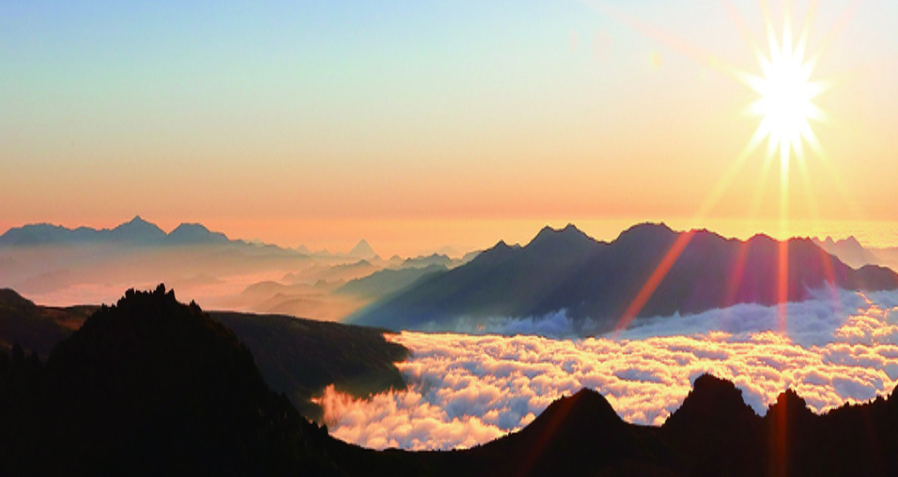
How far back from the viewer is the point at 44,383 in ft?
194

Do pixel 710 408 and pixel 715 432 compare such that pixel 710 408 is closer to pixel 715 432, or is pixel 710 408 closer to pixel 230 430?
pixel 715 432

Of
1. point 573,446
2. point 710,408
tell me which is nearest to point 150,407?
point 573,446

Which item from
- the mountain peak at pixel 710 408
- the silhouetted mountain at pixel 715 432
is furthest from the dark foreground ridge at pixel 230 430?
the mountain peak at pixel 710 408

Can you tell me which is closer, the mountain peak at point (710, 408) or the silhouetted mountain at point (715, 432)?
the silhouetted mountain at point (715, 432)

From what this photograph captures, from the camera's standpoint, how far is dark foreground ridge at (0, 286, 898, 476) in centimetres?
5547

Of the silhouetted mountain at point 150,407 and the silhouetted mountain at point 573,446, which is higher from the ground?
the silhouetted mountain at point 150,407

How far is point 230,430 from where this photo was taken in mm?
57531

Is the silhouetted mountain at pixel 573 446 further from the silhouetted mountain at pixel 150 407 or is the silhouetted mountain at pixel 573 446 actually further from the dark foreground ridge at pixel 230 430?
the silhouetted mountain at pixel 150 407

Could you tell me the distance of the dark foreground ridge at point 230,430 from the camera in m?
55.5

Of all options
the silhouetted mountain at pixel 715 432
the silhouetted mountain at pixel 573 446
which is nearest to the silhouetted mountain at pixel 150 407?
the silhouetted mountain at pixel 573 446

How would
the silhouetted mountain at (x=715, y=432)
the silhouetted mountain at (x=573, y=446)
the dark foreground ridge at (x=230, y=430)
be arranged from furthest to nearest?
the silhouetted mountain at (x=715, y=432)
the silhouetted mountain at (x=573, y=446)
the dark foreground ridge at (x=230, y=430)

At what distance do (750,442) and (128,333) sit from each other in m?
62.8

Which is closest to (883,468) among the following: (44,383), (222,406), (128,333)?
(222,406)

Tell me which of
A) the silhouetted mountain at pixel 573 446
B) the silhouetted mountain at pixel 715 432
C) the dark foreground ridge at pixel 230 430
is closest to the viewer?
the dark foreground ridge at pixel 230 430
